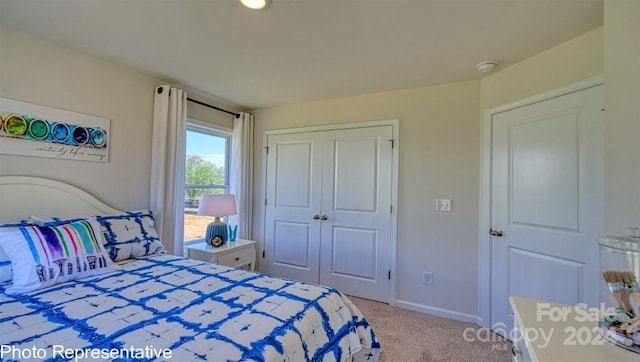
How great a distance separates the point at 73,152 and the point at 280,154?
2.06m

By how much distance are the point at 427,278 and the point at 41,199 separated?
328 cm

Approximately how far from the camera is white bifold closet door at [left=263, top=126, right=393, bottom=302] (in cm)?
320

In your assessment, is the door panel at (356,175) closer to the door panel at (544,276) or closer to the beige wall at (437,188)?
the beige wall at (437,188)

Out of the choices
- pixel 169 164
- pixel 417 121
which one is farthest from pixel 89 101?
pixel 417 121

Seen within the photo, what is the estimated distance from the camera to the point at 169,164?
9.42ft

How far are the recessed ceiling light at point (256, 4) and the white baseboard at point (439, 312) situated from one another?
2.88m

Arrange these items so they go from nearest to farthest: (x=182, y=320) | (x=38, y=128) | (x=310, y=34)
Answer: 1. (x=182, y=320)
2. (x=310, y=34)
3. (x=38, y=128)

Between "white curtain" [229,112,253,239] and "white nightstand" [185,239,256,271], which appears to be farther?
"white curtain" [229,112,253,239]

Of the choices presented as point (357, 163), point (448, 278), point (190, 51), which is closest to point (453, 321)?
point (448, 278)

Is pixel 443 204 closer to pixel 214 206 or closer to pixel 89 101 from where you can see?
pixel 214 206

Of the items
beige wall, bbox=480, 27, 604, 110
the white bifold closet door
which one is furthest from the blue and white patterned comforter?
beige wall, bbox=480, 27, 604, 110

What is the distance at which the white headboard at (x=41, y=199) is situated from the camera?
1.94m

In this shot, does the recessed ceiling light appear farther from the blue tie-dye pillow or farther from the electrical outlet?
the electrical outlet

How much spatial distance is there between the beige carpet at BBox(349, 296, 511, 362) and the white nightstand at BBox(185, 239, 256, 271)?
1346 mm
